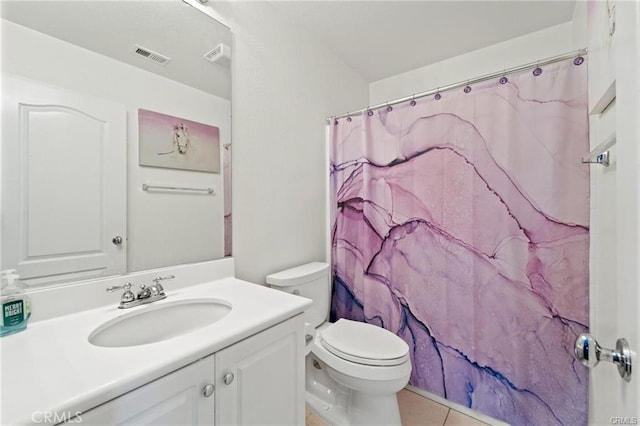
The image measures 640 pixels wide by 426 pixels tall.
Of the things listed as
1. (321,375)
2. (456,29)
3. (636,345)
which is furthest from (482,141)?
(321,375)

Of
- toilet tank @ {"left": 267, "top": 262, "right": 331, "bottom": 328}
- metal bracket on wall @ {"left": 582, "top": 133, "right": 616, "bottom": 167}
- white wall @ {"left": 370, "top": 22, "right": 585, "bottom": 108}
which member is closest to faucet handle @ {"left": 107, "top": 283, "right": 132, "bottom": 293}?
toilet tank @ {"left": 267, "top": 262, "right": 331, "bottom": 328}

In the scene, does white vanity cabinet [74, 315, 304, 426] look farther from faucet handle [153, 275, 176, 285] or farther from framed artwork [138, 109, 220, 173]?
framed artwork [138, 109, 220, 173]

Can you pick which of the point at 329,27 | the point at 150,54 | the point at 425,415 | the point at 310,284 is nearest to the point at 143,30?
the point at 150,54

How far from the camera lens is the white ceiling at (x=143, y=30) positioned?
88cm

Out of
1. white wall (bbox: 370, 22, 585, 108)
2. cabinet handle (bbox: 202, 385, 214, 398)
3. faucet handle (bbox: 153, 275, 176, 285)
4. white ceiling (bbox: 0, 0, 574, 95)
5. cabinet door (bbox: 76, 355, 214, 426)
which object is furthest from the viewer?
white wall (bbox: 370, 22, 585, 108)

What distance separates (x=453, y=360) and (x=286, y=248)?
3.85 feet

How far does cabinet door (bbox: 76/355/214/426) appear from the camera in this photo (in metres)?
0.54

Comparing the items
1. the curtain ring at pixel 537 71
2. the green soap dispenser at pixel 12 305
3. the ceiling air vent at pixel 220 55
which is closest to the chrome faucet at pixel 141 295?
the green soap dispenser at pixel 12 305

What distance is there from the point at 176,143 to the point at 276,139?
0.57 metres

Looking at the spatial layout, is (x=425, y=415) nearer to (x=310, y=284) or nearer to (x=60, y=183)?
(x=310, y=284)

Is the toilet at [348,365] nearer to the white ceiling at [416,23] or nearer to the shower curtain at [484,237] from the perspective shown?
the shower curtain at [484,237]

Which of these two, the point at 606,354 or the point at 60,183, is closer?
the point at 606,354

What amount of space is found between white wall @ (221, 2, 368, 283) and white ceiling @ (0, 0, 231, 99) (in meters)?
0.13

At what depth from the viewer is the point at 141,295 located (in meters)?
1.00
